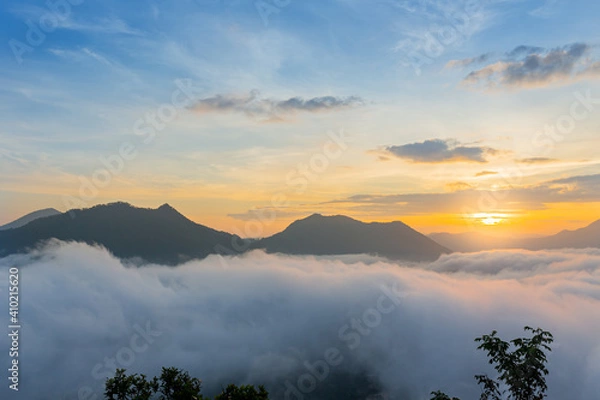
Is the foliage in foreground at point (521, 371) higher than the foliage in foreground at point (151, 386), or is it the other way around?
the foliage in foreground at point (521, 371)

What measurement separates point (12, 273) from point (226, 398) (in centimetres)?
5693

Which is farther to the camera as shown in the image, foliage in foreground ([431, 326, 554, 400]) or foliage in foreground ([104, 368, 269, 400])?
foliage in foreground ([104, 368, 269, 400])

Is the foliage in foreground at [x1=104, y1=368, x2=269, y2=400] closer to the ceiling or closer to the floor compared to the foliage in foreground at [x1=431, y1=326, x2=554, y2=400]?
closer to the floor

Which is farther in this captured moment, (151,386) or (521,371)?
(151,386)

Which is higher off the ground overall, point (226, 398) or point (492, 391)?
point (492, 391)

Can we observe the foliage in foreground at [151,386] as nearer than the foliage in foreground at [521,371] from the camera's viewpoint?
No

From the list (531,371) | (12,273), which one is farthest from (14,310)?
(531,371)

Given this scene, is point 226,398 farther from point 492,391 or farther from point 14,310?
point 14,310

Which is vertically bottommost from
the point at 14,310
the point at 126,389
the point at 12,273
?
the point at 126,389

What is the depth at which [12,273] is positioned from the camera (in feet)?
241

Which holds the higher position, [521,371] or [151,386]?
[521,371]

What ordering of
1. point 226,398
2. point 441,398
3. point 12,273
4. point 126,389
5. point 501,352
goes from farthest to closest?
point 12,273, point 126,389, point 226,398, point 501,352, point 441,398

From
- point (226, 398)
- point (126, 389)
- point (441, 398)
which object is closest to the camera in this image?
point (441, 398)

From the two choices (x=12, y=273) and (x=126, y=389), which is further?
(x=12, y=273)
